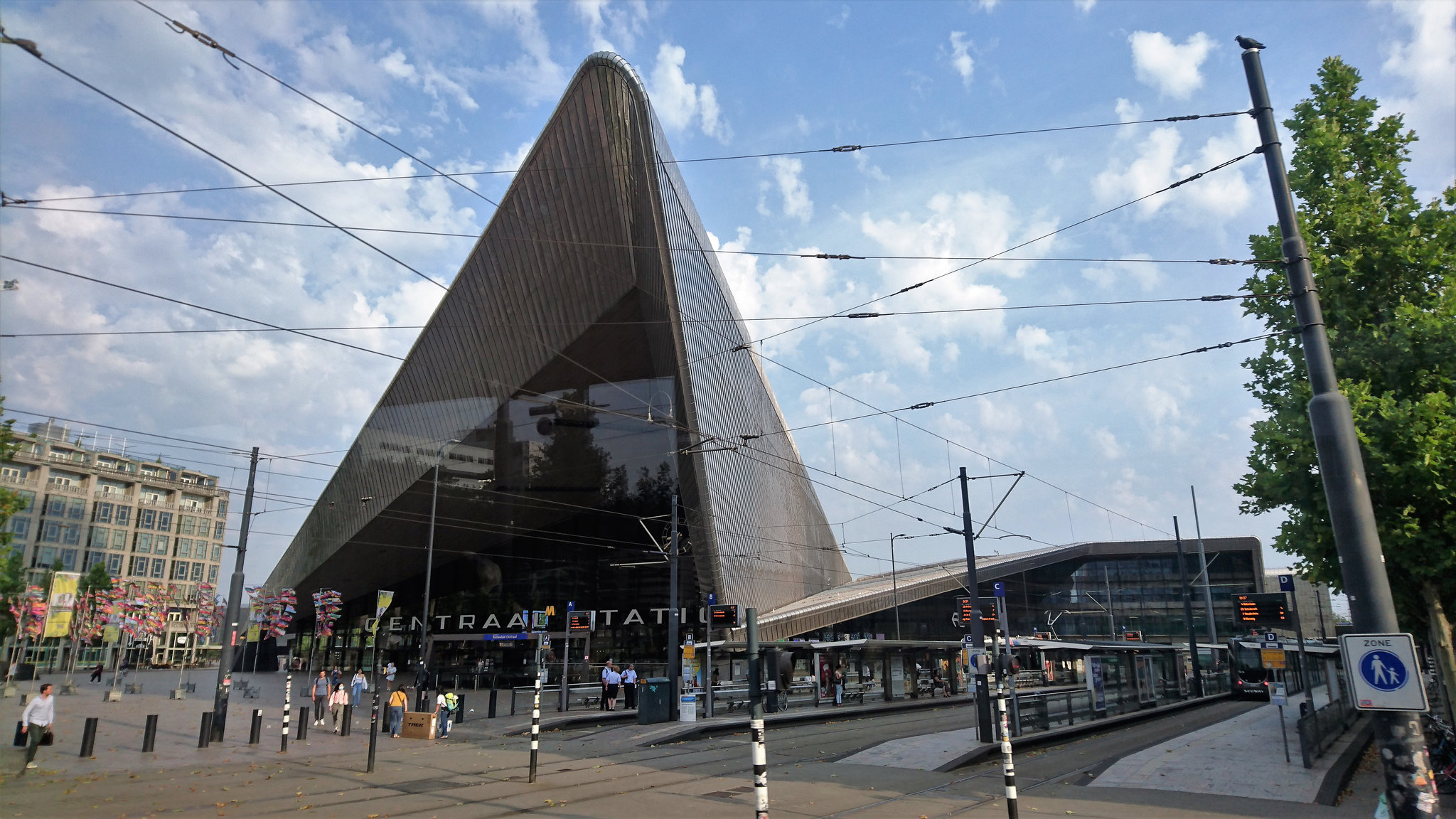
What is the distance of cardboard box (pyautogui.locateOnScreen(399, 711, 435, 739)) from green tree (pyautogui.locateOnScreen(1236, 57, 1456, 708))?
739 inches

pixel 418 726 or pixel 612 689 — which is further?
pixel 612 689

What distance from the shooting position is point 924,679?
3778 centimetres

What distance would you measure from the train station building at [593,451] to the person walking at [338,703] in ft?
10.3

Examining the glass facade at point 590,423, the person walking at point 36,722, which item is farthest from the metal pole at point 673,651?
the person walking at point 36,722

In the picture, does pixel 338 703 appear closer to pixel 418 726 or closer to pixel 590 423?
pixel 418 726

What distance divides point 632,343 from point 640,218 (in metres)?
6.13

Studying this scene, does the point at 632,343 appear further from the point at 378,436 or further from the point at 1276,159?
Answer: the point at 1276,159

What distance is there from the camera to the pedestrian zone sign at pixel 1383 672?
638 centimetres

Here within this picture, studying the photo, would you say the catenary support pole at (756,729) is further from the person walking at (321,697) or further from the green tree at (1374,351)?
the person walking at (321,697)

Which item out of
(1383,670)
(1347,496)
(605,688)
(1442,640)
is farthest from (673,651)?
(1383,670)

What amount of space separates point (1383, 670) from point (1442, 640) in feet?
27.0

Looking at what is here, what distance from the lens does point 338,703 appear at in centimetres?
2328

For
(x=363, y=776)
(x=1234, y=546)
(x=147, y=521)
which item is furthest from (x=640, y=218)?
(x=147, y=521)

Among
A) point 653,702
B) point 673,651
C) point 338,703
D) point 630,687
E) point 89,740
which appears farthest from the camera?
point 630,687
